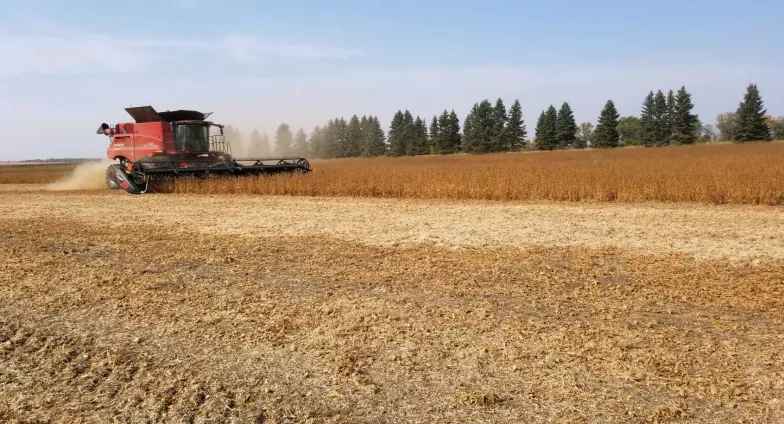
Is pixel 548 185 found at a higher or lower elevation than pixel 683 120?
lower

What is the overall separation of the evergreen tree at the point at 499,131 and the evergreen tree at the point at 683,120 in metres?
20.1

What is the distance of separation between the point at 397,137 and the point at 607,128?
90.9ft

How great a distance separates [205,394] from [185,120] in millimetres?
16568

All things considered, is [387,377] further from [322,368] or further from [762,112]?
[762,112]

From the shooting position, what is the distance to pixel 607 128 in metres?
67.4

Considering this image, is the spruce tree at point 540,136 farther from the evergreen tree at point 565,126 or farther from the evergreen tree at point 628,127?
the evergreen tree at point 628,127

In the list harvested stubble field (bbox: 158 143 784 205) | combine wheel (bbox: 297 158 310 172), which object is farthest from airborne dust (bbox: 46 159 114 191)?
combine wheel (bbox: 297 158 310 172)

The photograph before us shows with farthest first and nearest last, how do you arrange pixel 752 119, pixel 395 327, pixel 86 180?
1. pixel 752 119
2. pixel 86 180
3. pixel 395 327

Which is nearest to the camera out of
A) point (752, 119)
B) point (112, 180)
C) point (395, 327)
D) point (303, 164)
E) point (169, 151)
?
point (395, 327)

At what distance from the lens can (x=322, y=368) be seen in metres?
3.46

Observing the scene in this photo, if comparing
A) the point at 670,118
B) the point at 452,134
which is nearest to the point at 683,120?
the point at 670,118

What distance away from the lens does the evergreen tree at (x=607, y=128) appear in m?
66.6

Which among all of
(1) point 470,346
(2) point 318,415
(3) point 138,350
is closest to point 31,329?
(3) point 138,350

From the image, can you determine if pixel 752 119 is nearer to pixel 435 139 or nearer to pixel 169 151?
pixel 435 139
